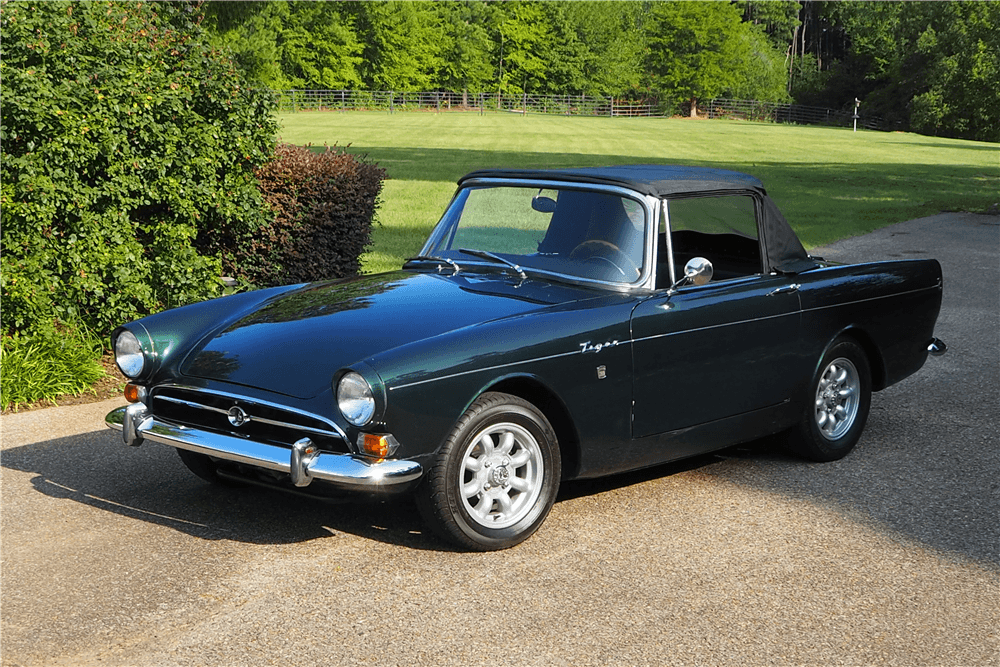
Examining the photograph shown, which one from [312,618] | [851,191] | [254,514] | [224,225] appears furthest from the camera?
[851,191]

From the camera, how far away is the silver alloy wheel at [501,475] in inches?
179

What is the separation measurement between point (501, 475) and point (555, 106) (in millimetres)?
95087

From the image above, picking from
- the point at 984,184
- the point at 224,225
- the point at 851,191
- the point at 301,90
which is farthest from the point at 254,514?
the point at 301,90

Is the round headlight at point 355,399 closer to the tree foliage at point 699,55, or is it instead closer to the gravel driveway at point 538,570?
the gravel driveway at point 538,570

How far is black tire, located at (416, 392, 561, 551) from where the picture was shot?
441cm

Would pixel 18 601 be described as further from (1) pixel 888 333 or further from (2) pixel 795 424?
(1) pixel 888 333

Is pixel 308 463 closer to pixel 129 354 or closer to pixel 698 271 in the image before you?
pixel 129 354

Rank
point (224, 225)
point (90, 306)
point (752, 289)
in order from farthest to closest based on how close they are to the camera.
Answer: point (224, 225) < point (90, 306) < point (752, 289)

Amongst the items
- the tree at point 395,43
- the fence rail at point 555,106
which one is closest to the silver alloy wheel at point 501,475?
the fence rail at point 555,106

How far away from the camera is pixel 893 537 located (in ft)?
16.2

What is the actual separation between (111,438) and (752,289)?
12.3 feet

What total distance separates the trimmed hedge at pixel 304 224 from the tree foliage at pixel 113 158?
737mm

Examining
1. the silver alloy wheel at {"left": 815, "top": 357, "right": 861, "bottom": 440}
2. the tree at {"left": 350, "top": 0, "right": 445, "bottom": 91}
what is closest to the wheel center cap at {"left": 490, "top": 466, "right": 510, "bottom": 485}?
the silver alloy wheel at {"left": 815, "top": 357, "right": 861, "bottom": 440}

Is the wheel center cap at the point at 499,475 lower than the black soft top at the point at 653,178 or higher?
lower
